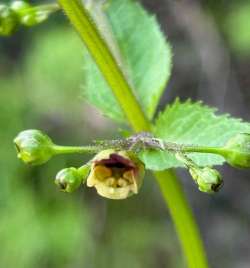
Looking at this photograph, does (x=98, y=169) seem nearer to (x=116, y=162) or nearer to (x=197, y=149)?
(x=116, y=162)

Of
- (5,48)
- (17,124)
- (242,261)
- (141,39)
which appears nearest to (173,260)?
(242,261)

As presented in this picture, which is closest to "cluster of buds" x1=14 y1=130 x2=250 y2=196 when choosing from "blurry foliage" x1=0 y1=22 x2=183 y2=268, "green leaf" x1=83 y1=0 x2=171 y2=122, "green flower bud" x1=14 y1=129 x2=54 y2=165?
"green flower bud" x1=14 y1=129 x2=54 y2=165

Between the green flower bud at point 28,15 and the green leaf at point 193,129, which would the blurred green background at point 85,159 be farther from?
the green leaf at point 193,129

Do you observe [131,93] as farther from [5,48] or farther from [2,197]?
[5,48]

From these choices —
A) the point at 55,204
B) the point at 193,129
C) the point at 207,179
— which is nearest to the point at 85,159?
the point at 55,204

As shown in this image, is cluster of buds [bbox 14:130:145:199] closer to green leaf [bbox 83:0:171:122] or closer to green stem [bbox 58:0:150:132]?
green stem [bbox 58:0:150:132]
